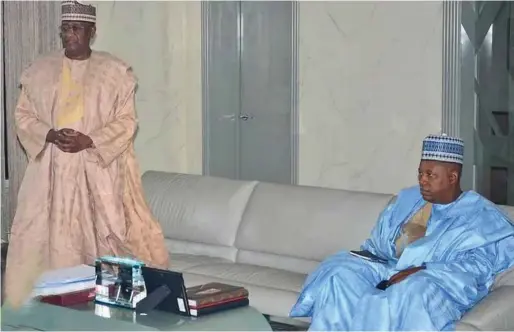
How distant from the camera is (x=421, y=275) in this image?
11.3 feet

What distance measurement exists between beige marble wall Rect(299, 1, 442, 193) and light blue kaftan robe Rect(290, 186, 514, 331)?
1766mm

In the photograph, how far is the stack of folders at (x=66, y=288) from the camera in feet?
11.4

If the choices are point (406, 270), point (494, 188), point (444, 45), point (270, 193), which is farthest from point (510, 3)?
point (406, 270)

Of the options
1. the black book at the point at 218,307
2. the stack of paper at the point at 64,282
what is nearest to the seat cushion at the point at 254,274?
the black book at the point at 218,307

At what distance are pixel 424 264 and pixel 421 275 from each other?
0.15 metres

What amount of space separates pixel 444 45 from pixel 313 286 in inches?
88.9

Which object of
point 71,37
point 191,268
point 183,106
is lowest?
point 191,268

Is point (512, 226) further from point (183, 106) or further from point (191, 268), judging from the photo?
point (183, 106)

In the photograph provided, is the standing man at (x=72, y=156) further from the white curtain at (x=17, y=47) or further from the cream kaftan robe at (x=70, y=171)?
the white curtain at (x=17, y=47)

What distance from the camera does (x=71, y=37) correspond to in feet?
14.5

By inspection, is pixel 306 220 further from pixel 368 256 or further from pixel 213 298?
pixel 213 298

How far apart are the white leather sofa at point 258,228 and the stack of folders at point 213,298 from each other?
478mm

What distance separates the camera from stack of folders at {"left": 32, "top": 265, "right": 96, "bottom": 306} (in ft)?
11.4

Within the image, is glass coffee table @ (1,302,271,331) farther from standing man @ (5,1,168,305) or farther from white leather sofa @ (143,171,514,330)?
standing man @ (5,1,168,305)
